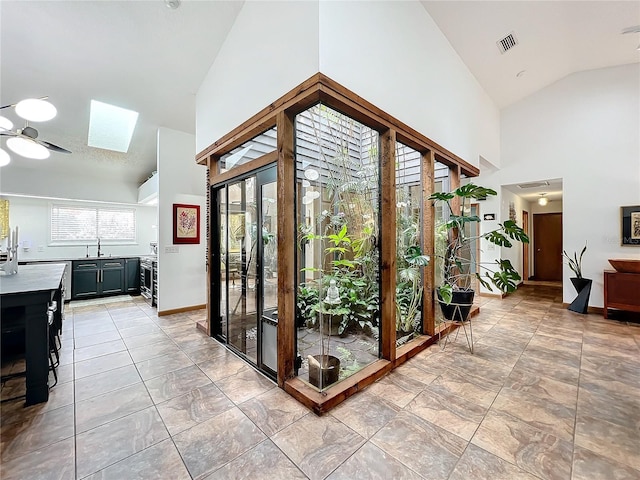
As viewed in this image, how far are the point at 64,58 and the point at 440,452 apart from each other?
16.3 feet

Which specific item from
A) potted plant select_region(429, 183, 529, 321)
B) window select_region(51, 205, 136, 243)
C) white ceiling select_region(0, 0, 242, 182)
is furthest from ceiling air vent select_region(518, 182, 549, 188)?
window select_region(51, 205, 136, 243)

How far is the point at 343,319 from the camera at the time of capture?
132 inches

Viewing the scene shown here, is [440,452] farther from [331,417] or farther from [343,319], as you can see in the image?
[343,319]

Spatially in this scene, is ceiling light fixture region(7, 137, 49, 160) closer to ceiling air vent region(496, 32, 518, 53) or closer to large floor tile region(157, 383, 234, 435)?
large floor tile region(157, 383, 234, 435)

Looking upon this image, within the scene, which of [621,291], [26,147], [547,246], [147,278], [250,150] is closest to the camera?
[26,147]

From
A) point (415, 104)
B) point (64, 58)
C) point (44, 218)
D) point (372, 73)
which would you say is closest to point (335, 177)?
point (372, 73)

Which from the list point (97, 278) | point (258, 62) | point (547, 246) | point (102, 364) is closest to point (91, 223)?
point (97, 278)

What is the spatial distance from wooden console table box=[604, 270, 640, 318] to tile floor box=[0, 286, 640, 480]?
4.58 feet

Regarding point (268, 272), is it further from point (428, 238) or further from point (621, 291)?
point (621, 291)

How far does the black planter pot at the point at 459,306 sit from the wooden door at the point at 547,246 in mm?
7297

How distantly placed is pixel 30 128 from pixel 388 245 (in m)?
3.55

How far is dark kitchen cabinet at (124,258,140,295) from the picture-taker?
6227 millimetres

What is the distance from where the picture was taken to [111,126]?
4.66m

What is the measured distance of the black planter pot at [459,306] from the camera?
127 inches
